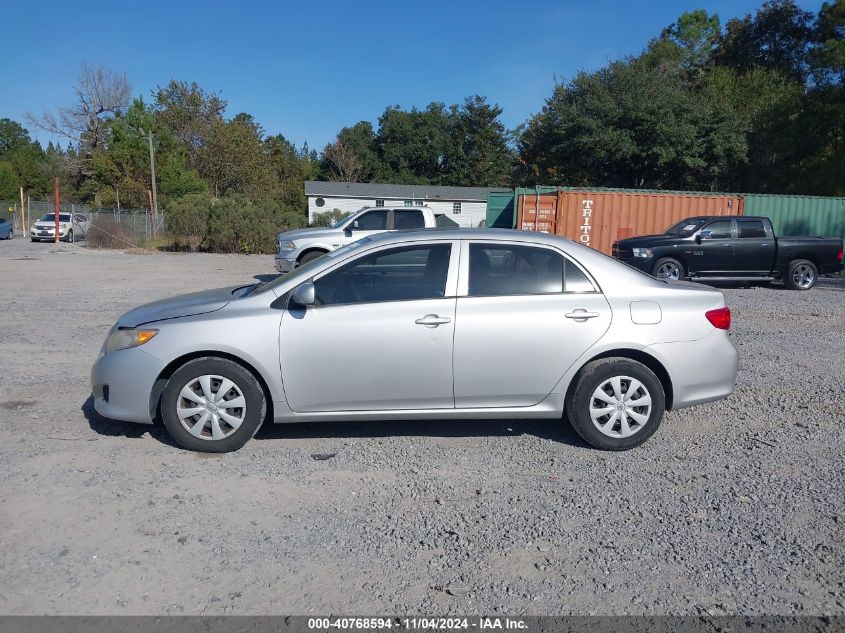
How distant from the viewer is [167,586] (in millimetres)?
3471

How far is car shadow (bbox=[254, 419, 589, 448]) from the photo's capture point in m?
5.64

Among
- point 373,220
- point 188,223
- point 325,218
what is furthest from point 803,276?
point 325,218

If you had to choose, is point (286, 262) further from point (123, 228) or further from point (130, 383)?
point (123, 228)

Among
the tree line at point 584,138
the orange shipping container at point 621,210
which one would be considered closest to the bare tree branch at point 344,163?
the tree line at point 584,138

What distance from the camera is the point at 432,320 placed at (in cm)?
514

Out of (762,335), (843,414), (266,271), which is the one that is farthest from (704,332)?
(266,271)

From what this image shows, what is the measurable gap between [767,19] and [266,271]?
40.7 m

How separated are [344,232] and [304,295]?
10.8m

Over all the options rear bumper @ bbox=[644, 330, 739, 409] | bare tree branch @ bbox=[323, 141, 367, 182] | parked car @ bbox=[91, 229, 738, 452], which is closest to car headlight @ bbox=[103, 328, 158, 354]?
parked car @ bbox=[91, 229, 738, 452]

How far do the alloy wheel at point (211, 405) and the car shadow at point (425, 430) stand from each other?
1.59ft

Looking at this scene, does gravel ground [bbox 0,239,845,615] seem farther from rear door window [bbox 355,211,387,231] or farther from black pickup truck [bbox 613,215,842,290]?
rear door window [bbox 355,211,387,231]

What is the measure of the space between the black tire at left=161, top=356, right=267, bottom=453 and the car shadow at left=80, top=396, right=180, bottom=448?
1.02ft

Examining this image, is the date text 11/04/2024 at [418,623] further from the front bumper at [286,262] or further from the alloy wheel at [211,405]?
the front bumper at [286,262]

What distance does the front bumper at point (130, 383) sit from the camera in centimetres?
509
